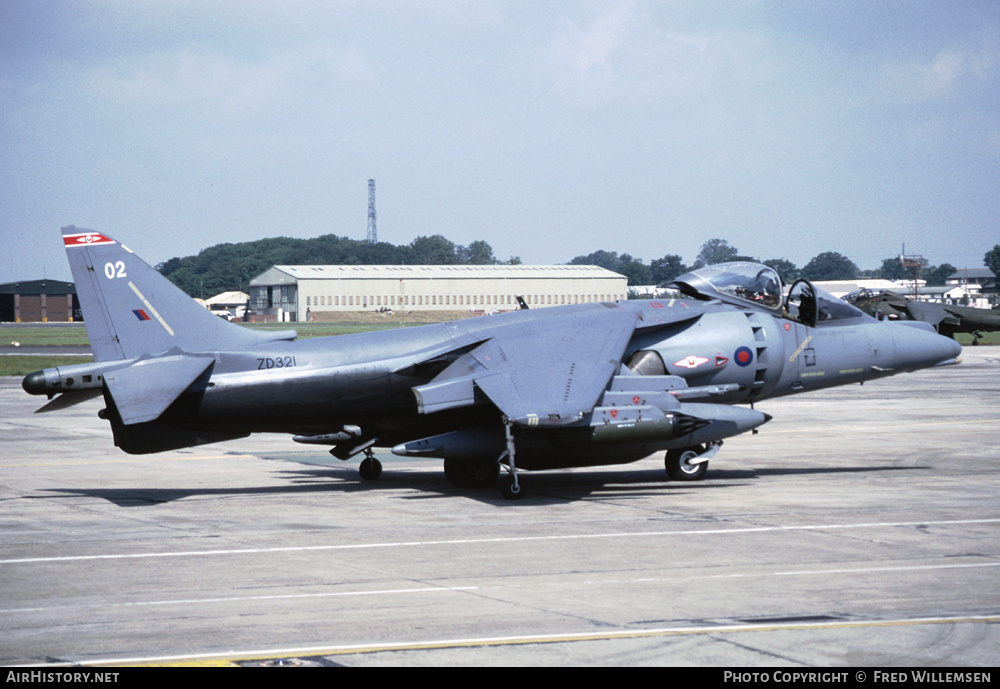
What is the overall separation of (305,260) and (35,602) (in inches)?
7525

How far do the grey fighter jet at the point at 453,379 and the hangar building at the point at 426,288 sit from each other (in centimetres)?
4949

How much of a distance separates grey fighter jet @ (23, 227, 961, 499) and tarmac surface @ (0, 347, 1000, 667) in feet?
3.23

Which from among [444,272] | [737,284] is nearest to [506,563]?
[737,284]

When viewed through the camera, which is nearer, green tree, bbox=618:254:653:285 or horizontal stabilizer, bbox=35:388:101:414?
horizontal stabilizer, bbox=35:388:101:414

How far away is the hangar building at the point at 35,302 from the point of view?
14738 centimetres

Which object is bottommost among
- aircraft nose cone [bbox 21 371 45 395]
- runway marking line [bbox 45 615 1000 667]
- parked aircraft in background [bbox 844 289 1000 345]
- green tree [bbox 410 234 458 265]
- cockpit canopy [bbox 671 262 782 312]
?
runway marking line [bbox 45 615 1000 667]

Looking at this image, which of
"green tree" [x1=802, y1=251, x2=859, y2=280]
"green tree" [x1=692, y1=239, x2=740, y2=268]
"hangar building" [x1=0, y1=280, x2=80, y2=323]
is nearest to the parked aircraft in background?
"green tree" [x1=692, y1=239, x2=740, y2=268]

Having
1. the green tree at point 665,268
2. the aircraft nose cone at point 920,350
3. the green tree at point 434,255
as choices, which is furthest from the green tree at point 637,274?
the aircraft nose cone at point 920,350

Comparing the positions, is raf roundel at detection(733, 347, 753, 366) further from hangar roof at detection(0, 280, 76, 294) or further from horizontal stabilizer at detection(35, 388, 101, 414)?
hangar roof at detection(0, 280, 76, 294)

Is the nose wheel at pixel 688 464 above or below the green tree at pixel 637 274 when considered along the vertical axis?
below

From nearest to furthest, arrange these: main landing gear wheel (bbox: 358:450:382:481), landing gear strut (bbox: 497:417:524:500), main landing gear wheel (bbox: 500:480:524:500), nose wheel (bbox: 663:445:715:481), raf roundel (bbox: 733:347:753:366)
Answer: landing gear strut (bbox: 497:417:524:500) → main landing gear wheel (bbox: 500:480:524:500) → nose wheel (bbox: 663:445:715:481) → raf roundel (bbox: 733:347:753:366) → main landing gear wheel (bbox: 358:450:382:481)

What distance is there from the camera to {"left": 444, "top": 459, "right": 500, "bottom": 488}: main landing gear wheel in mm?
18312

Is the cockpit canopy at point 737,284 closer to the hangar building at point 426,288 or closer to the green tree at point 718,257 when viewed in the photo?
the green tree at point 718,257

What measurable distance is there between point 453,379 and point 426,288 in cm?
7352
